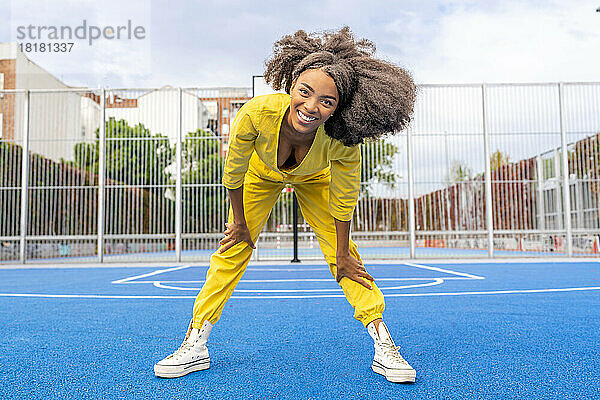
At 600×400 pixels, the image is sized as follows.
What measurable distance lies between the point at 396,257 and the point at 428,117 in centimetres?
404

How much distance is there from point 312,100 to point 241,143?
1.37 ft

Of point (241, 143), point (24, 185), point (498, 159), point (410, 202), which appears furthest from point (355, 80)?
point (24, 185)

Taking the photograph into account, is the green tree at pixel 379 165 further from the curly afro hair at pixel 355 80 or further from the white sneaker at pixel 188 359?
the white sneaker at pixel 188 359

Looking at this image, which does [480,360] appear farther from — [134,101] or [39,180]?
[39,180]

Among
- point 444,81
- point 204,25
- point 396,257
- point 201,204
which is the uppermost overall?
point 204,25

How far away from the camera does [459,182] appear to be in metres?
12.9

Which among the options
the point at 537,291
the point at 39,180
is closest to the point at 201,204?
the point at 39,180

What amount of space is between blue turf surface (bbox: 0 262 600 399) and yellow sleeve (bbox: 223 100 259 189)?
1022 mm

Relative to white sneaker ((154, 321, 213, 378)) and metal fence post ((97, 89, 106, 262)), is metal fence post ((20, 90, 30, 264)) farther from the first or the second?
white sneaker ((154, 321, 213, 378))

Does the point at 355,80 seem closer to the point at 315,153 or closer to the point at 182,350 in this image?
the point at 315,153

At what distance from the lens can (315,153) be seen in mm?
2383

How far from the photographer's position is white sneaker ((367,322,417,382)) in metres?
2.20

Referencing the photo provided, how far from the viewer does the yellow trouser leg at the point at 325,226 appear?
8.54 feet

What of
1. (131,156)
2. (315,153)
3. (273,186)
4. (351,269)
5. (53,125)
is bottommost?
(351,269)
